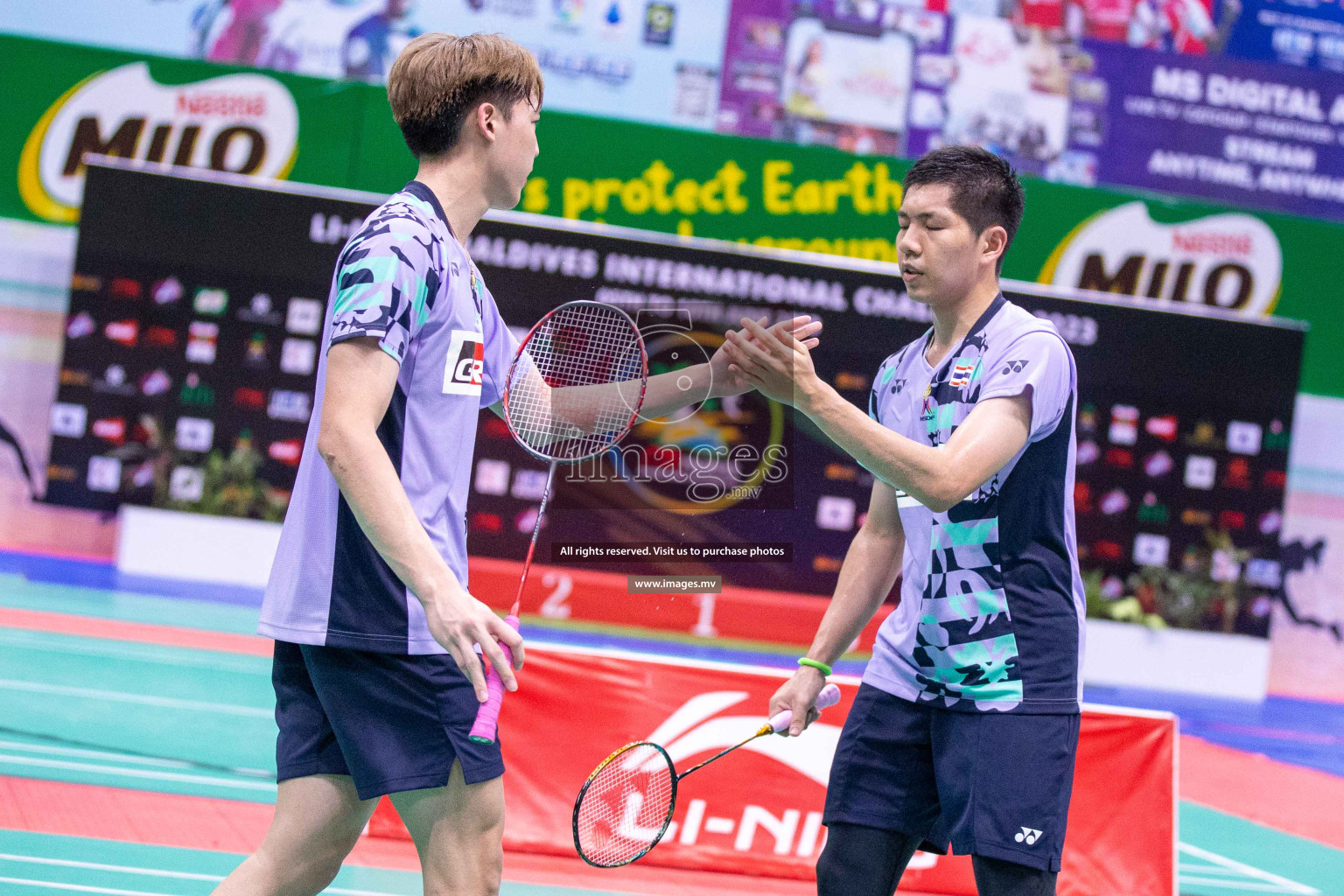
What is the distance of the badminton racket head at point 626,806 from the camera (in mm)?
2361

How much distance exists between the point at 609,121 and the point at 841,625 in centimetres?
856

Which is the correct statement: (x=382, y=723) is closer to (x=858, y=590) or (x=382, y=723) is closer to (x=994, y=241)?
(x=858, y=590)

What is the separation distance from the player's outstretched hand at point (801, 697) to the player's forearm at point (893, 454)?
56 cm

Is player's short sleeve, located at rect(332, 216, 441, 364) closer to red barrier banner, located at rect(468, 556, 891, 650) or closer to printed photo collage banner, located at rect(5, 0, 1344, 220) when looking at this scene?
red barrier banner, located at rect(468, 556, 891, 650)

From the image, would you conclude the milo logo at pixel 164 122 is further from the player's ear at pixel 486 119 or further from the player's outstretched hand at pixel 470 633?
the player's outstretched hand at pixel 470 633

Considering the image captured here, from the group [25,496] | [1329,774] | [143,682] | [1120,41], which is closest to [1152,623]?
[1329,774]

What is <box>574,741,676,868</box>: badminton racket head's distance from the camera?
2.36m

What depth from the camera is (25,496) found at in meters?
10.8

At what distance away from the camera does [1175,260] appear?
36.8 feet

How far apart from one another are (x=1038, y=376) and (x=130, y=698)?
4871 mm

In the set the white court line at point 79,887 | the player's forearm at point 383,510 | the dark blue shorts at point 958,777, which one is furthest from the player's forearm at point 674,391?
the white court line at point 79,887

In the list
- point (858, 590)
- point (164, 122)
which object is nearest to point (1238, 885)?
point (858, 590)

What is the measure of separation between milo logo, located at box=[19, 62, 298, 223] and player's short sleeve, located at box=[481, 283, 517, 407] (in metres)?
8.93

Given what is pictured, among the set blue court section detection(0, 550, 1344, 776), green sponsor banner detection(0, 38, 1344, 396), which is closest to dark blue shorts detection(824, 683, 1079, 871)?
blue court section detection(0, 550, 1344, 776)
